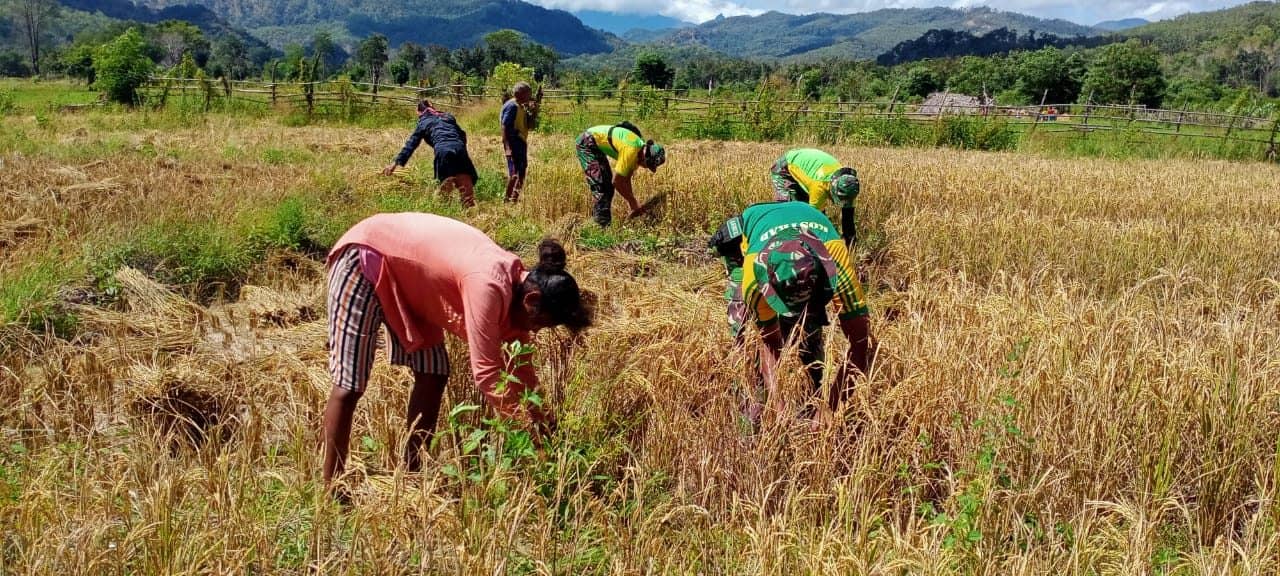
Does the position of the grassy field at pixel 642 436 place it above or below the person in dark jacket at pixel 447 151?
below

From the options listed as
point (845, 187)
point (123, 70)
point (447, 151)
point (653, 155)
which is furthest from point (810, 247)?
point (123, 70)

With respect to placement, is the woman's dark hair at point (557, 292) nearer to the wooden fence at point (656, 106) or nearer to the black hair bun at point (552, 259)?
the black hair bun at point (552, 259)

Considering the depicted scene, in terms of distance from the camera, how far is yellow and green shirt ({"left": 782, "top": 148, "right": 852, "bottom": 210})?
15.4 ft

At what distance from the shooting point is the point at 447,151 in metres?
7.23

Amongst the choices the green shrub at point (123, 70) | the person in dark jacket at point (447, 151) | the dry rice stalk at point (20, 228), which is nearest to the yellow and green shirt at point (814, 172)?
the person in dark jacket at point (447, 151)

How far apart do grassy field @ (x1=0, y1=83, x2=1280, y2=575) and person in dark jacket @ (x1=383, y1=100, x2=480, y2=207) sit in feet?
5.76

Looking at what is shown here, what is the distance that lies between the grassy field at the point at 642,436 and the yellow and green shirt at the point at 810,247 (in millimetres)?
230

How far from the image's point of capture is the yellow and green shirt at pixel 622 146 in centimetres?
659

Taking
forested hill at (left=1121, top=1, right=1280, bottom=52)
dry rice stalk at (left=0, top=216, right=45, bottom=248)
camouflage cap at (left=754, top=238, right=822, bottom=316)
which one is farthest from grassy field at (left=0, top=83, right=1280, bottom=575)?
forested hill at (left=1121, top=1, right=1280, bottom=52)

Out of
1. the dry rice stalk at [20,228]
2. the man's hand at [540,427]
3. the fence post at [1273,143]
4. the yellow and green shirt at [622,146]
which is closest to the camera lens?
the man's hand at [540,427]

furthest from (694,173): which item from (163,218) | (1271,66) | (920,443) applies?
(1271,66)

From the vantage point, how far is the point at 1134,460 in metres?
2.65

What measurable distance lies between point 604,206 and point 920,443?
4791mm

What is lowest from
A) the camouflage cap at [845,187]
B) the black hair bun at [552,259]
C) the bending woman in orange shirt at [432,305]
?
the bending woman in orange shirt at [432,305]
